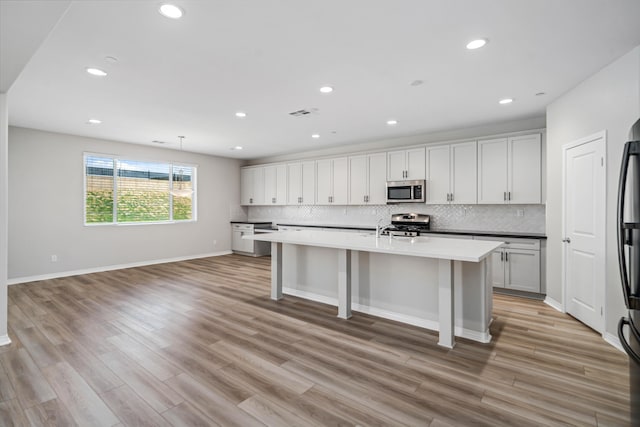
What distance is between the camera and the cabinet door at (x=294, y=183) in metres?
7.60

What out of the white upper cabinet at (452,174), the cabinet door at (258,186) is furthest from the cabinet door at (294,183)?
the white upper cabinet at (452,174)

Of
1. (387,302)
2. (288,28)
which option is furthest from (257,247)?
(288,28)

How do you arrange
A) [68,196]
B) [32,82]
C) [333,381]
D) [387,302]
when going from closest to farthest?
1. [333,381]
2. [32,82]
3. [387,302]
4. [68,196]

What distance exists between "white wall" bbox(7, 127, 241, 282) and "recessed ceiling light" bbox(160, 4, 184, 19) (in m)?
4.98

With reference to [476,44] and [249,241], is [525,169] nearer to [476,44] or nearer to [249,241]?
[476,44]

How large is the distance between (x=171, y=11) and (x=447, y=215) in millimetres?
5087

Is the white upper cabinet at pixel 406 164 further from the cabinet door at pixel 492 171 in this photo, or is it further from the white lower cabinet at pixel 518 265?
the white lower cabinet at pixel 518 265

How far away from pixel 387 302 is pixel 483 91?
2671mm

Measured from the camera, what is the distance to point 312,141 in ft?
21.5

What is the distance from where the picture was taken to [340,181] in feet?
22.4

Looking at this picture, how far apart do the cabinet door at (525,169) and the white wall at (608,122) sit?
692 millimetres

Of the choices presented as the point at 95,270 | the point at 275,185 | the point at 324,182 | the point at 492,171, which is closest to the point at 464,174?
the point at 492,171

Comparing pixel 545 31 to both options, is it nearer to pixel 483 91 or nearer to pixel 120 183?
pixel 483 91

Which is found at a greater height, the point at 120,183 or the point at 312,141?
the point at 312,141
